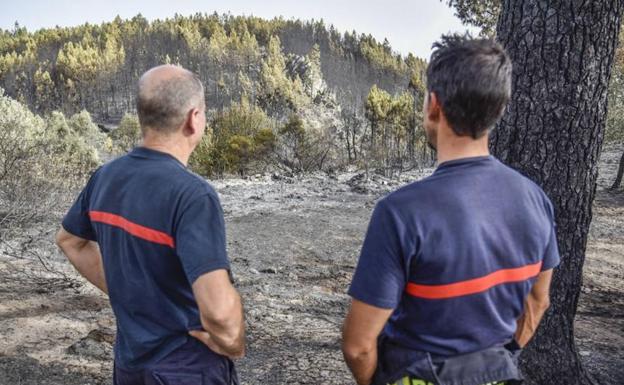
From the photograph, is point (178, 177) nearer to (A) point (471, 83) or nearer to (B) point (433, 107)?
(B) point (433, 107)

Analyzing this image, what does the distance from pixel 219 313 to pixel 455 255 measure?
75 cm

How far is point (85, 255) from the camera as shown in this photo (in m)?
2.07

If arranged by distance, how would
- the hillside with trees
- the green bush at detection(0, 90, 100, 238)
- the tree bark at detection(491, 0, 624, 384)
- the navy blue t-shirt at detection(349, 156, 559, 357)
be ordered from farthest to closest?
the hillside with trees
the green bush at detection(0, 90, 100, 238)
the tree bark at detection(491, 0, 624, 384)
the navy blue t-shirt at detection(349, 156, 559, 357)

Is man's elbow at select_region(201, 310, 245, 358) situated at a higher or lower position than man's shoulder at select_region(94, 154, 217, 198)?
lower

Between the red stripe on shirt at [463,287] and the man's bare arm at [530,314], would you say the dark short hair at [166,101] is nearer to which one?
the red stripe on shirt at [463,287]

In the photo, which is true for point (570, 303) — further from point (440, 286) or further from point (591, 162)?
point (440, 286)

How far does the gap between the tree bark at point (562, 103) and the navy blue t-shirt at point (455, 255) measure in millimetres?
1184

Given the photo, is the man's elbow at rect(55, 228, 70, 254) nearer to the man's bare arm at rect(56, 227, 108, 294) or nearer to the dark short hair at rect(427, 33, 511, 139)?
the man's bare arm at rect(56, 227, 108, 294)

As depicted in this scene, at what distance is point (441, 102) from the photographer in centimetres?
138

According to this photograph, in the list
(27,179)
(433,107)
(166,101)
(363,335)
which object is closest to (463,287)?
(363,335)

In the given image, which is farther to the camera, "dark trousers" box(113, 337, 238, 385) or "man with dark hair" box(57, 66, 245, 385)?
"dark trousers" box(113, 337, 238, 385)

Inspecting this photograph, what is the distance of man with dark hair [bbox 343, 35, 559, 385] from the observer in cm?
134

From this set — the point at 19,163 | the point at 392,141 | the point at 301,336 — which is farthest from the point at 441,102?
the point at 392,141

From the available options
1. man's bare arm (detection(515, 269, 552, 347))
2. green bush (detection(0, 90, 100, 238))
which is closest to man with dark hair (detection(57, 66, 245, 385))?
man's bare arm (detection(515, 269, 552, 347))
